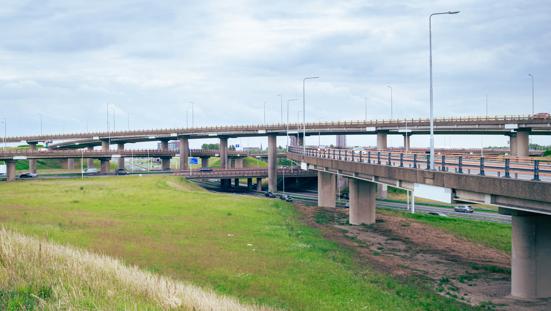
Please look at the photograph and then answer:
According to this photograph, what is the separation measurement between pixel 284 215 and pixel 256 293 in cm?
3497

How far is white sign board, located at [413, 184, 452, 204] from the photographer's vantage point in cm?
3272

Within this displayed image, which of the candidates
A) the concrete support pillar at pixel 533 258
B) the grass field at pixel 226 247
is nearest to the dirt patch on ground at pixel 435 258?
the concrete support pillar at pixel 533 258

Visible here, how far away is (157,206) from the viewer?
57.2 m

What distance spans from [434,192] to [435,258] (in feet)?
26.3

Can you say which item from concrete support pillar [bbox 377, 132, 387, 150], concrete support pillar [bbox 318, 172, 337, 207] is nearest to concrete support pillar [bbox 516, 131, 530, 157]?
concrete support pillar [bbox 377, 132, 387, 150]

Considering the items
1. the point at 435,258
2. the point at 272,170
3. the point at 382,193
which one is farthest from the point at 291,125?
the point at 435,258

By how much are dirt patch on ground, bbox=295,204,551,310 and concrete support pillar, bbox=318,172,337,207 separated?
1813cm

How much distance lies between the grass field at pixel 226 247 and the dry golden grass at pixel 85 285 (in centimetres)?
493

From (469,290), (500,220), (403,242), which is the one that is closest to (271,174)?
(500,220)

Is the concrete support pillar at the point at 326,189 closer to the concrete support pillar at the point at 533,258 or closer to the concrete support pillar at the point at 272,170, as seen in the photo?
the concrete support pillar at the point at 272,170

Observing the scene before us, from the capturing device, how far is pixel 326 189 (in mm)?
82750

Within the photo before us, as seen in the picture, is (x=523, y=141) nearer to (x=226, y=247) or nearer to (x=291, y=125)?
(x=291, y=125)

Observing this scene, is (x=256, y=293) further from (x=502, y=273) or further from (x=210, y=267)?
(x=502, y=273)

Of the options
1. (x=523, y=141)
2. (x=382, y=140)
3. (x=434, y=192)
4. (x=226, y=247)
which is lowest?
(x=226, y=247)
